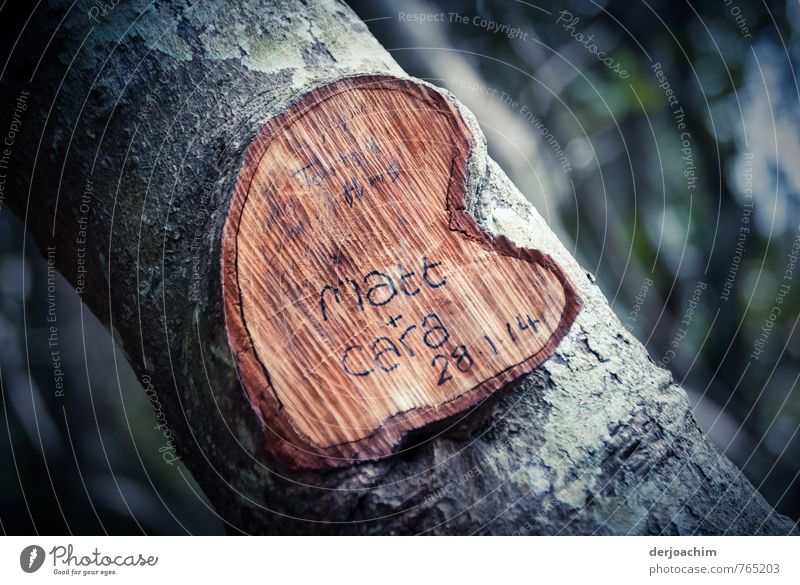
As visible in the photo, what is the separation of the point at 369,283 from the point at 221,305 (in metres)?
0.09

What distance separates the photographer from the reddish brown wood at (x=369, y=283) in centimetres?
37

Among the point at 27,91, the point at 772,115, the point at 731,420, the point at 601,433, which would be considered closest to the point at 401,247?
the point at 601,433

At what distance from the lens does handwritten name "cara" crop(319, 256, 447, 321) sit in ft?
1.28

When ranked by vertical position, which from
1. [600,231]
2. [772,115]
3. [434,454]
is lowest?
[434,454]

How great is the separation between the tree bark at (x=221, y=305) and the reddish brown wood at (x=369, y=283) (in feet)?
0.06

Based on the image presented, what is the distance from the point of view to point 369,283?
395 mm

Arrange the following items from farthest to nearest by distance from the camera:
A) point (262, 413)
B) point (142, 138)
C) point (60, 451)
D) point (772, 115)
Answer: point (60, 451)
point (772, 115)
point (142, 138)
point (262, 413)

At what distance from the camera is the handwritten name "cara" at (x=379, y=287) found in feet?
1.28

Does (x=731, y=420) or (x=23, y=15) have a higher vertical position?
(x=23, y=15)

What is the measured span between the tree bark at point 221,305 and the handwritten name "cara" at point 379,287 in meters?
0.06

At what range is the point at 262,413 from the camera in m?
0.36

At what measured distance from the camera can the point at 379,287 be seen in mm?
395

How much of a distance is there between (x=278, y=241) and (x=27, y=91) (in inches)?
11.8
